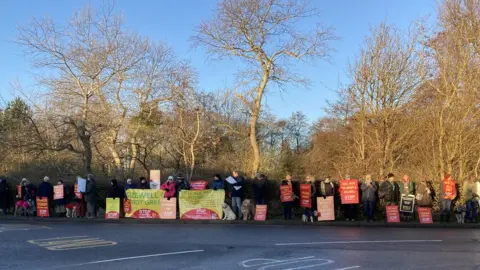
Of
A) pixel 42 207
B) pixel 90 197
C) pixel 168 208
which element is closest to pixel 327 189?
pixel 168 208

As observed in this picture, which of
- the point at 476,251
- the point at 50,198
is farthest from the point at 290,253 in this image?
the point at 50,198

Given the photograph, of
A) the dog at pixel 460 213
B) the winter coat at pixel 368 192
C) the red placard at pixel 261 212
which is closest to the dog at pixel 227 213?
the red placard at pixel 261 212

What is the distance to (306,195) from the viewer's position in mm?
16953

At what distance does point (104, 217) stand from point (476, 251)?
14.1m

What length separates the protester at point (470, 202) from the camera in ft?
52.6

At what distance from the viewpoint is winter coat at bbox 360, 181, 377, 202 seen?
16234 millimetres

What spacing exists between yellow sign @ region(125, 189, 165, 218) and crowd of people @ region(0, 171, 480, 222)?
0.45 metres

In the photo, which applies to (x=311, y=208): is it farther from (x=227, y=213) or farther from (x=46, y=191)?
(x=46, y=191)

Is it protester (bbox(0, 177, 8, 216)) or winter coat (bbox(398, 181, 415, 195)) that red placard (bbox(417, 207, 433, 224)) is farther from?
protester (bbox(0, 177, 8, 216))

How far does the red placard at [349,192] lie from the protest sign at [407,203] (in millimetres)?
1688

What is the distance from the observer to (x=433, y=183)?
1775 centimetres

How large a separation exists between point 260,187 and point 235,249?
7.76 metres

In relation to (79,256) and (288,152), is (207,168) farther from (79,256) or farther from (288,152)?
(79,256)

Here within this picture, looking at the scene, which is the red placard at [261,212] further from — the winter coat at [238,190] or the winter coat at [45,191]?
the winter coat at [45,191]
